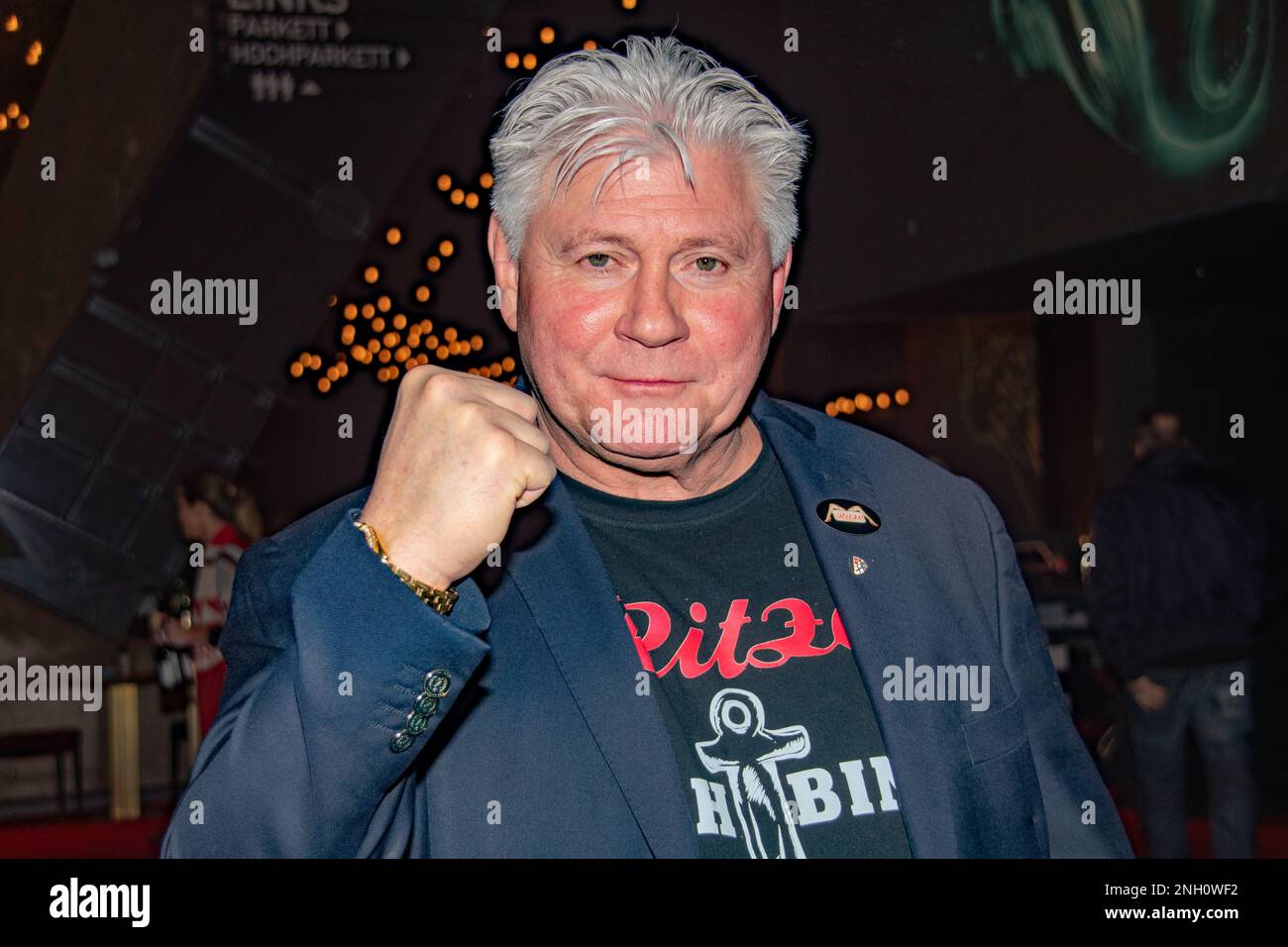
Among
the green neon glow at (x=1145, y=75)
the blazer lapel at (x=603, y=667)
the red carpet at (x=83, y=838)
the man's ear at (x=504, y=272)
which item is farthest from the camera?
the red carpet at (x=83, y=838)

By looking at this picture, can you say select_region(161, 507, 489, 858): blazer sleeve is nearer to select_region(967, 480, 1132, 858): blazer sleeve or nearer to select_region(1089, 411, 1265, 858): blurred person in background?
select_region(967, 480, 1132, 858): blazer sleeve

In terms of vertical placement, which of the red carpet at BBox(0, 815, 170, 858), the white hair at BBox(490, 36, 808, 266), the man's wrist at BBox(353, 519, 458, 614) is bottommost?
the red carpet at BBox(0, 815, 170, 858)

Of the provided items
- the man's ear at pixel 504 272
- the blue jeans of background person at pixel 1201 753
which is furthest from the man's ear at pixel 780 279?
the blue jeans of background person at pixel 1201 753

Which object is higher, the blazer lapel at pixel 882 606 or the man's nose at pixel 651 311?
the man's nose at pixel 651 311

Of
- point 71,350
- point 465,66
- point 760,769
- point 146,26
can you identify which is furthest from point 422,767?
point 146,26

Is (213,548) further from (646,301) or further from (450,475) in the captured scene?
(450,475)

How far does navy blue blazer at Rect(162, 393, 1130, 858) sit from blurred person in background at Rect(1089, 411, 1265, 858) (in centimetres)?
250

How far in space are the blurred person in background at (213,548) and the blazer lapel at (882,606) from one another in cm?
284

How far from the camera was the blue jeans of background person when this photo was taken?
13.5ft

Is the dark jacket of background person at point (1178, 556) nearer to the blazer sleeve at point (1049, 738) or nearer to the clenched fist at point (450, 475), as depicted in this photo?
the blazer sleeve at point (1049, 738)

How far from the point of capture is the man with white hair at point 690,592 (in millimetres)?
1462

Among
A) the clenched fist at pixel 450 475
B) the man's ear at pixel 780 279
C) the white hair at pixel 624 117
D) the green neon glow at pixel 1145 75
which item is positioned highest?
the green neon glow at pixel 1145 75

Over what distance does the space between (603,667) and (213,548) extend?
10.5 ft

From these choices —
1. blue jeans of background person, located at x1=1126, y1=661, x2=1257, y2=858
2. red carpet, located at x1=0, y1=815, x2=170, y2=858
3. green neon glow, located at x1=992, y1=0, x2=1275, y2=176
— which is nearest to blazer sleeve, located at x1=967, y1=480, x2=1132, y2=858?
blue jeans of background person, located at x1=1126, y1=661, x2=1257, y2=858
